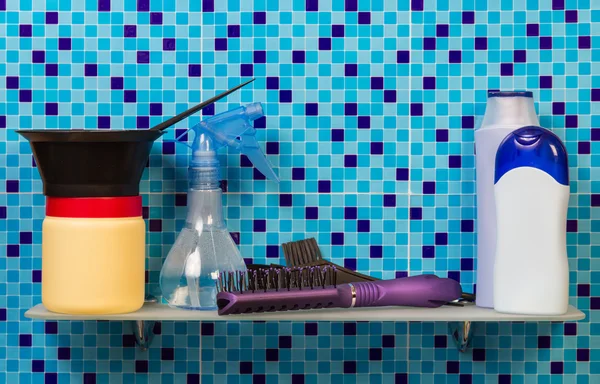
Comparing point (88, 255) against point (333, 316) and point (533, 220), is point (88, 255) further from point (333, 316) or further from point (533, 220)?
point (533, 220)

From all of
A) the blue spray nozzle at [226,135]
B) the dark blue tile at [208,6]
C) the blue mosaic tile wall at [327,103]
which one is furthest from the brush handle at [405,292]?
the dark blue tile at [208,6]

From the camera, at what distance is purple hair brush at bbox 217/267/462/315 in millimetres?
824

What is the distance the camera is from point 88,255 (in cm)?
83

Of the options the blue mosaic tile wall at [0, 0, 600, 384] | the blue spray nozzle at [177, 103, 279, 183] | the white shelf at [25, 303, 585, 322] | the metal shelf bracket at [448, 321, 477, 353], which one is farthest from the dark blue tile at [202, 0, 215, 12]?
the metal shelf bracket at [448, 321, 477, 353]

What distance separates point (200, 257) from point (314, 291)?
146 millimetres

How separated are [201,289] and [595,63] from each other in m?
0.59

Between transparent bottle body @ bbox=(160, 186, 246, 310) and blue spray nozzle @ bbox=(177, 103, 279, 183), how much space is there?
0.14ft

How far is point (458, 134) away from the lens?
979 millimetres

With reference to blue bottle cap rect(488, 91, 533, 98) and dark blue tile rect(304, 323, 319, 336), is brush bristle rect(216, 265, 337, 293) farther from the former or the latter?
blue bottle cap rect(488, 91, 533, 98)

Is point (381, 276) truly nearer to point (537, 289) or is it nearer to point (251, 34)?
point (537, 289)

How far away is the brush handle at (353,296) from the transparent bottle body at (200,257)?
0.05 meters

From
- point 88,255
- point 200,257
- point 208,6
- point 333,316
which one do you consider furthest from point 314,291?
point 208,6

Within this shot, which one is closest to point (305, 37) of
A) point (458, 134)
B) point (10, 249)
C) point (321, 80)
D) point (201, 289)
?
point (321, 80)

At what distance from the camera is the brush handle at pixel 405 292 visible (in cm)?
86
